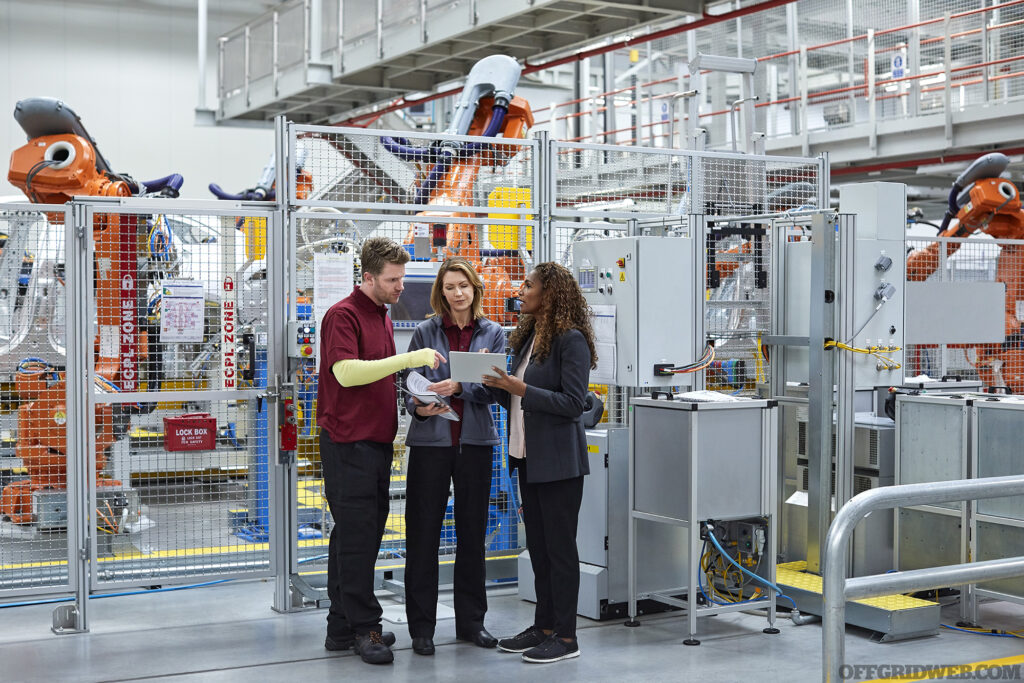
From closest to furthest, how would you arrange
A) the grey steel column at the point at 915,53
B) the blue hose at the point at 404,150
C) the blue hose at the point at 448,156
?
1. the blue hose at the point at 404,150
2. the blue hose at the point at 448,156
3. the grey steel column at the point at 915,53

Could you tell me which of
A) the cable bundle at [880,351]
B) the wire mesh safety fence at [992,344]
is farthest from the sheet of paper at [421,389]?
the wire mesh safety fence at [992,344]

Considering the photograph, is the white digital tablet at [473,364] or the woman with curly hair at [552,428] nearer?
the white digital tablet at [473,364]

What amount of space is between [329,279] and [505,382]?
1.65 metres

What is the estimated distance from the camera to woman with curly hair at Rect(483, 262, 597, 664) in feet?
15.9

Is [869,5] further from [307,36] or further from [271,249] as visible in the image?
[271,249]

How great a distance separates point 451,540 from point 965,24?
9.57m

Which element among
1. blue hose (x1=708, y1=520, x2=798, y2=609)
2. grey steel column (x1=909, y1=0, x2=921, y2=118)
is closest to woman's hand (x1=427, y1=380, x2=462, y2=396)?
blue hose (x1=708, y1=520, x2=798, y2=609)

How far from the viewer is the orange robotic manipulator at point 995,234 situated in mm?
9039

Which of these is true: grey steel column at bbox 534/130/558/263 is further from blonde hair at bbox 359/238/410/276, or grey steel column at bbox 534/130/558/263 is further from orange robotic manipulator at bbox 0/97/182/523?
orange robotic manipulator at bbox 0/97/182/523

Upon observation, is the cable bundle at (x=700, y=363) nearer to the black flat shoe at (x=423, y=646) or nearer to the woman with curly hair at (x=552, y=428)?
the woman with curly hair at (x=552, y=428)

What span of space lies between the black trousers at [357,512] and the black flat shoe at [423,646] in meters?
0.23

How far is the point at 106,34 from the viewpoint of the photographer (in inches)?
663

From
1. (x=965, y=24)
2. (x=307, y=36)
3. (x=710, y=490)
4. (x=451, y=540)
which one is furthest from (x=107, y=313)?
(x=965, y=24)

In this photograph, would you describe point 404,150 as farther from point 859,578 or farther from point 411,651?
point 859,578
